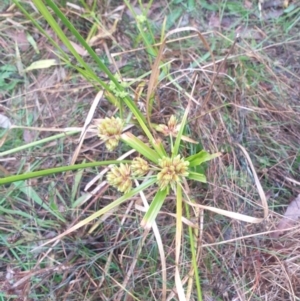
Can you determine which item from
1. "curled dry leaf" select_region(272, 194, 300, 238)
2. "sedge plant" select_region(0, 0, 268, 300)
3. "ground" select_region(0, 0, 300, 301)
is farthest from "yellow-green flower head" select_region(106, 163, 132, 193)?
"curled dry leaf" select_region(272, 194, 300, 238)

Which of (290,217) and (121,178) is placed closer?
(121,178)

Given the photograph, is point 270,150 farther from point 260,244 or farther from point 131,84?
point 131,84

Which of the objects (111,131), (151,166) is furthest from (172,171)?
(111,131)

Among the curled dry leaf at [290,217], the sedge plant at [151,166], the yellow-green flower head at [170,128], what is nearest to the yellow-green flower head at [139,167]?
the sedge plant at [151,166]

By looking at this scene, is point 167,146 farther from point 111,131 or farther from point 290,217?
point 290,217

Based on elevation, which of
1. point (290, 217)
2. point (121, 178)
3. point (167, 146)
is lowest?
point (290, 217)

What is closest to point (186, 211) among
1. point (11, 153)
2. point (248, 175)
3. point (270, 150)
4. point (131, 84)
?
point (248, 175)

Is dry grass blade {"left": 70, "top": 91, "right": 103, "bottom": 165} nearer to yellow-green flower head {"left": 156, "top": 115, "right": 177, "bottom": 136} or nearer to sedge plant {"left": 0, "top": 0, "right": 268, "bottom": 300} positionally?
sedge plant {"left": 0, "top": 0, "right": 268, "bottom": 300}

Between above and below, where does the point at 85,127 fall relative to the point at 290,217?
above
